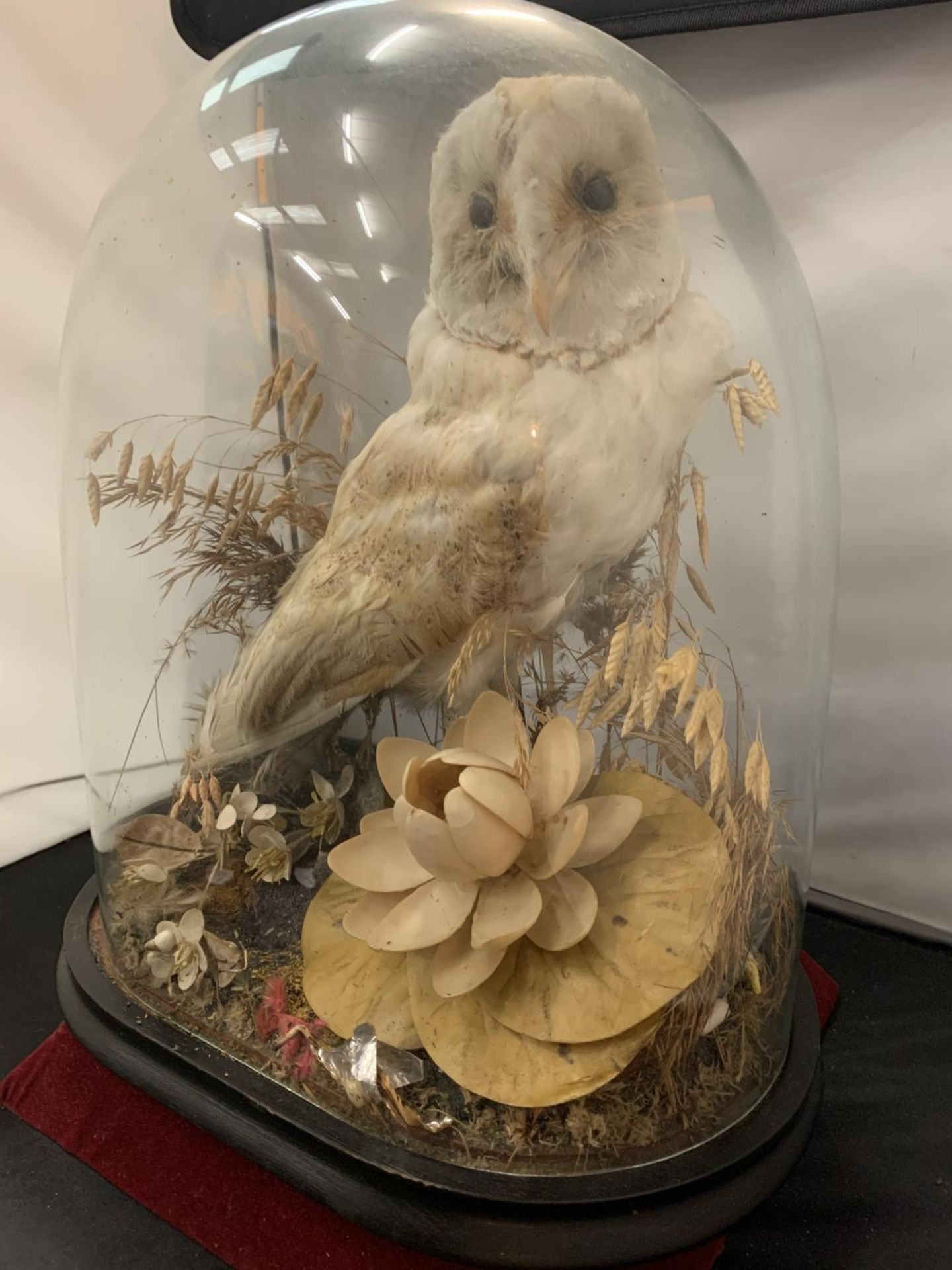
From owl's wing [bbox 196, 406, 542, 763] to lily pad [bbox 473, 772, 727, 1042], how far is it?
162mm

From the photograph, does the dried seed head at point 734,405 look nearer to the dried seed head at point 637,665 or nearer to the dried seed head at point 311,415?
the dried seed head at point 637,665

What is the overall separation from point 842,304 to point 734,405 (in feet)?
1.34

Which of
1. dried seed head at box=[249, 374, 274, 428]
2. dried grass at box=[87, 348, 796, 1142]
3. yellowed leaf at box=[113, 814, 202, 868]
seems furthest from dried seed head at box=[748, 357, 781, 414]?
yellowed leaf at box=[113, 814, 202, 868]

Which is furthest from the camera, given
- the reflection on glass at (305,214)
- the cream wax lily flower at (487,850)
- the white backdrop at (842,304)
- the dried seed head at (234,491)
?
the white backdrop at (842,304)

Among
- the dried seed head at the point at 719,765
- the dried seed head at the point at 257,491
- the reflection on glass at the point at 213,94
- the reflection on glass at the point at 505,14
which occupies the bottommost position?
the dried seed head at the point at 719,765

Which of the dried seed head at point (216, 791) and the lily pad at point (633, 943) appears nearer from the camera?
the lily pad at point (633, 943)

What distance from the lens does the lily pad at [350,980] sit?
0.59m

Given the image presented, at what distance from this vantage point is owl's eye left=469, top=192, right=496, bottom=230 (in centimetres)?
58

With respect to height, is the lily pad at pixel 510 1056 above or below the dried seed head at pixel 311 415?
below

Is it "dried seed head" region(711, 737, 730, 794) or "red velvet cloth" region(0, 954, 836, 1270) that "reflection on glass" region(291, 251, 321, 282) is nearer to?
"dried seed head" region(711, 737, 730, 794)

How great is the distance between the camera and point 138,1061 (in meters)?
0.65

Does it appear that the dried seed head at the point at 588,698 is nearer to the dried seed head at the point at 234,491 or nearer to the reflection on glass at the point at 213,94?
the dried seed head at the point at 234,491

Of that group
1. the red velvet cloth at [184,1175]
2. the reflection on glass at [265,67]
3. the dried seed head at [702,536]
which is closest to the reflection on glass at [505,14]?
the reflection on glass at [265,67]

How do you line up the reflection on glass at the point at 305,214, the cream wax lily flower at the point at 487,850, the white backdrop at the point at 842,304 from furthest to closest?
1. the white backdrop at the point at 842,304
2. the reflection on glass at the point at 305,214
3. the cream wax lily flower at the point at 487,850
